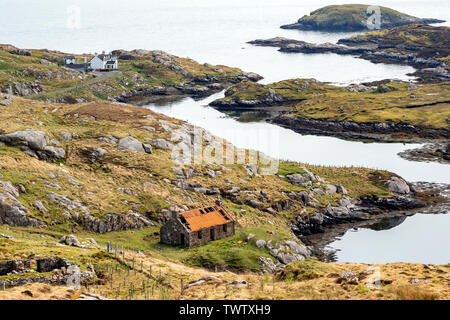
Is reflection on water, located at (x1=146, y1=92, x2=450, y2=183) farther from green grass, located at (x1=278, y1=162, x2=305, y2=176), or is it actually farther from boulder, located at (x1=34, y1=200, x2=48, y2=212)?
boulder, located at (x1=34, y1=200, x2=48, y2=212)

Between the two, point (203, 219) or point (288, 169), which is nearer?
point (203, 219)

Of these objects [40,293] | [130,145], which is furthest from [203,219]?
[40,293]

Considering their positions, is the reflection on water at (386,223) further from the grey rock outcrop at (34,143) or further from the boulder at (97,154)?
the grey rock outcrop at (34,143)

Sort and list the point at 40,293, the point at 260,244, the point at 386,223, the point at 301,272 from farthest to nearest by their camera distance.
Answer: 1. the point at 386,223
2. the point at 260,244
3. the point at 301,272
4. the point at 40,293

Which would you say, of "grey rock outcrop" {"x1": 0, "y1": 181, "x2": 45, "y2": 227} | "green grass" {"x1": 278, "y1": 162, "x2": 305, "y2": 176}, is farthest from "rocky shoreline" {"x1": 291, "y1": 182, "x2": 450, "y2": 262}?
"grey rock outcrop" {"x1": 0, "y1": 181, "x2": 45, "y2": 227}

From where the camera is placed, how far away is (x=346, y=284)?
28.9m

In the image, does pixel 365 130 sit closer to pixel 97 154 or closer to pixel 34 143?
pixel 97 154

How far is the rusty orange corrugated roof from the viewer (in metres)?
60.2

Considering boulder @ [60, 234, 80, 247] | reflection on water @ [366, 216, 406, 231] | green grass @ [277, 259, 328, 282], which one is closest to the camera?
green grass @ [277, 259, 328, 282]

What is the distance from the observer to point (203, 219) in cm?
6175

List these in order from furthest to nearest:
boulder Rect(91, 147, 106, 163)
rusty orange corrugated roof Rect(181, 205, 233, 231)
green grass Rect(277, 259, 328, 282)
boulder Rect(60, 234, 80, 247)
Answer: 1. boulder Rect(91, 147, 106, 163)
2. rusty orange corrugated roof Rect(181, 205, 233, 231)
3. boulder Rect(60, 234, 80, 247)
4. green grass Rect(277, 259, 328, 282)

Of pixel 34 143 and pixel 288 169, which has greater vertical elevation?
pixel 34 143

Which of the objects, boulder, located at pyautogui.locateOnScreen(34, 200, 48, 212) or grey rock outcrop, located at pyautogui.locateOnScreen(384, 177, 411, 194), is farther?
grey rock outcrop, located at pyautogui.locateOnScreen(384, 177, 411, 194)

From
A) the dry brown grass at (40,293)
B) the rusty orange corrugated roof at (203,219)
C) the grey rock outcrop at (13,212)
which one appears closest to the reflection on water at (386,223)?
the rusty orange corrugated roof at (203,219)
